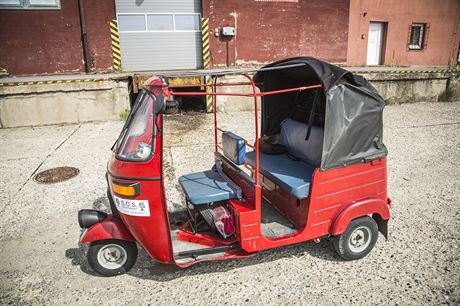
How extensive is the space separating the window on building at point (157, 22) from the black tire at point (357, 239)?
→ 1251 cm

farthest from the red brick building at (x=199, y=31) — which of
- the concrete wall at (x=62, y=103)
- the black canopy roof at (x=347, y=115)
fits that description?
the black canopy roof at (x=347, y=115)

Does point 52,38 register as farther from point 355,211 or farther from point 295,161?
point 355,211

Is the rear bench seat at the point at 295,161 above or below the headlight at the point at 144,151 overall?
below

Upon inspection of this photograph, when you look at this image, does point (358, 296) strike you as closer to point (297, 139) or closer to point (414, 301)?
point (414, 301)

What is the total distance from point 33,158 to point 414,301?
328 inches

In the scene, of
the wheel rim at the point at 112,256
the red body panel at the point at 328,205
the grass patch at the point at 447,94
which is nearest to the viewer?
the red body panel at the point at 328,205

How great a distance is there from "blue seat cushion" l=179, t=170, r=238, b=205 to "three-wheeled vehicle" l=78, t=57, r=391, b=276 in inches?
0.5

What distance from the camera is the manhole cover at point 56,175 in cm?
671

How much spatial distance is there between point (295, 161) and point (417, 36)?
18.6 meters

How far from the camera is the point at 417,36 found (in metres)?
18.8

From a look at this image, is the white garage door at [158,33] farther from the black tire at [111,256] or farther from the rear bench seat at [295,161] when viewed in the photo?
the black tire at [111,256]

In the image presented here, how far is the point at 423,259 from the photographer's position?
4047mm

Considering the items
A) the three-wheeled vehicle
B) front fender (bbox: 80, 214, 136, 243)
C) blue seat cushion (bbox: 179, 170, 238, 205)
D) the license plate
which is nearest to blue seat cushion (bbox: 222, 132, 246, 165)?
the three-wheeled vehicle

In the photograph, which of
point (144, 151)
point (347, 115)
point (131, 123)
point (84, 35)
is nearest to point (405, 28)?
point (84, 35)
